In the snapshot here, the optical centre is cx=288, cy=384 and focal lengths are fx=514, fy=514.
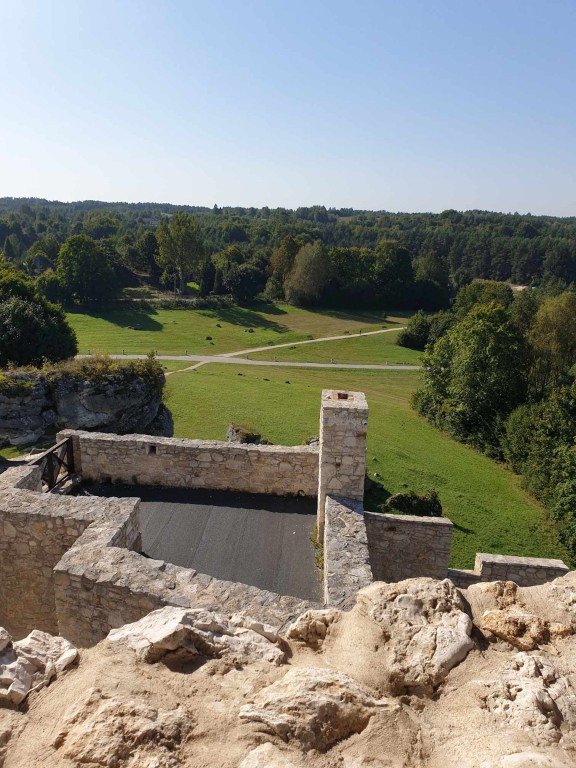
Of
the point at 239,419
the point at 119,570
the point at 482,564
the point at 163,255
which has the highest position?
the point at 163,255

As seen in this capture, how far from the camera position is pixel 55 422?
20.8m

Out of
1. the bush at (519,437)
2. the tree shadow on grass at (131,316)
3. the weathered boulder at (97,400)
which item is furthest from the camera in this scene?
the tree shadow on grass at (131,316)

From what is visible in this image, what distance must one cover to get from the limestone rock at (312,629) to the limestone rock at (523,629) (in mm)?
1343

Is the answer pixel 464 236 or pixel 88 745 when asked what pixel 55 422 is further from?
pixel 464 236

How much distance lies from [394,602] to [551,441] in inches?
908

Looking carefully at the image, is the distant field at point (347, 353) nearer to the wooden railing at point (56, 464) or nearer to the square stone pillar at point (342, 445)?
the wooden railing at point (56, 464)

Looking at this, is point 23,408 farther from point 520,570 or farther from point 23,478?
point 520,570

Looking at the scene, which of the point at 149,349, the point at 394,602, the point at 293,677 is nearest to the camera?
the point at 293,677

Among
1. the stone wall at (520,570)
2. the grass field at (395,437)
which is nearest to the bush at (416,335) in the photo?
the grass field at (395,437)

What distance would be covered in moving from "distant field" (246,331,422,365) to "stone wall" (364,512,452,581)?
41.5 metres

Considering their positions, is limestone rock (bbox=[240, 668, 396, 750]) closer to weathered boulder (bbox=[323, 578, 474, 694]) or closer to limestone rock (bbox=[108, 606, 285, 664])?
weathered boulder (bbox=[323, 578, 474, 694])

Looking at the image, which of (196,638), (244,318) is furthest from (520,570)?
(244,318)

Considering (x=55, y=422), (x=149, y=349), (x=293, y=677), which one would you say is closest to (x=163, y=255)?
(x=149, y=349)

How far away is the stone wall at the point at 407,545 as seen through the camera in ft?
32.8
